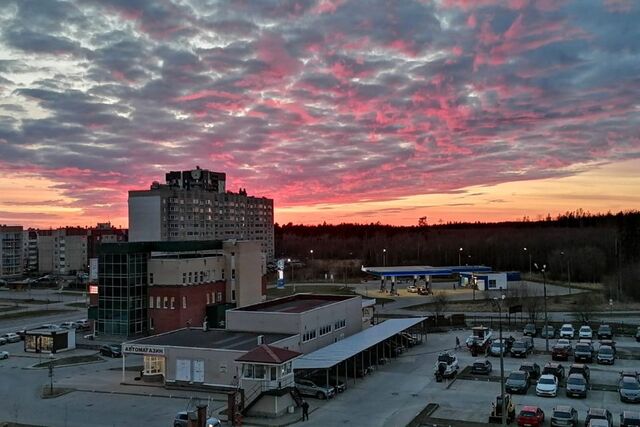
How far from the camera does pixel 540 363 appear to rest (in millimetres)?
39219

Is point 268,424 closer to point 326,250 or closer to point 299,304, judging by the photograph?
point 299,304

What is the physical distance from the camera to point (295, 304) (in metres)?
47.6

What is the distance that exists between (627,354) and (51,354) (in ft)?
137

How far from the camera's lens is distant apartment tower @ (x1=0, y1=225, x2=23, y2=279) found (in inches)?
5472

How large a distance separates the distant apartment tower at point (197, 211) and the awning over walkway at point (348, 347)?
247ft

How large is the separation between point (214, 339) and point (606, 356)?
2506 cm

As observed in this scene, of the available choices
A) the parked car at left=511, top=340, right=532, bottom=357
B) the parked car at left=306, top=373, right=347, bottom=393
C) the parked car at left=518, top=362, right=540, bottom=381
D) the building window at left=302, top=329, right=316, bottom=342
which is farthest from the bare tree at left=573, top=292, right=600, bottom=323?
the parked car at left=306, top=373, right=347, bottom=393

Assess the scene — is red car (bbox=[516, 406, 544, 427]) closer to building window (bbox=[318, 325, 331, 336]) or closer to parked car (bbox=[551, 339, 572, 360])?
parked car (bbox=[551, 339, 572, 360])

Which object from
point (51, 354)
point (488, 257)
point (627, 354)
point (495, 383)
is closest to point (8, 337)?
point (51, 354)

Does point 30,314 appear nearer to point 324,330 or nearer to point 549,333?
point 324,330

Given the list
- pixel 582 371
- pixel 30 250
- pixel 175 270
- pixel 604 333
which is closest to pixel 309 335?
pixel 582 371

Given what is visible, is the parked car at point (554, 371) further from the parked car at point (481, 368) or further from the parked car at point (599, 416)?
the parked car at point (599, 416)

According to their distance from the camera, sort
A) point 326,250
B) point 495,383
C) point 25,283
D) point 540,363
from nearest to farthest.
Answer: point 495,383, point 540,363, point 25,283, point 326,250

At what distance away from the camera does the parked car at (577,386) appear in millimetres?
30062
